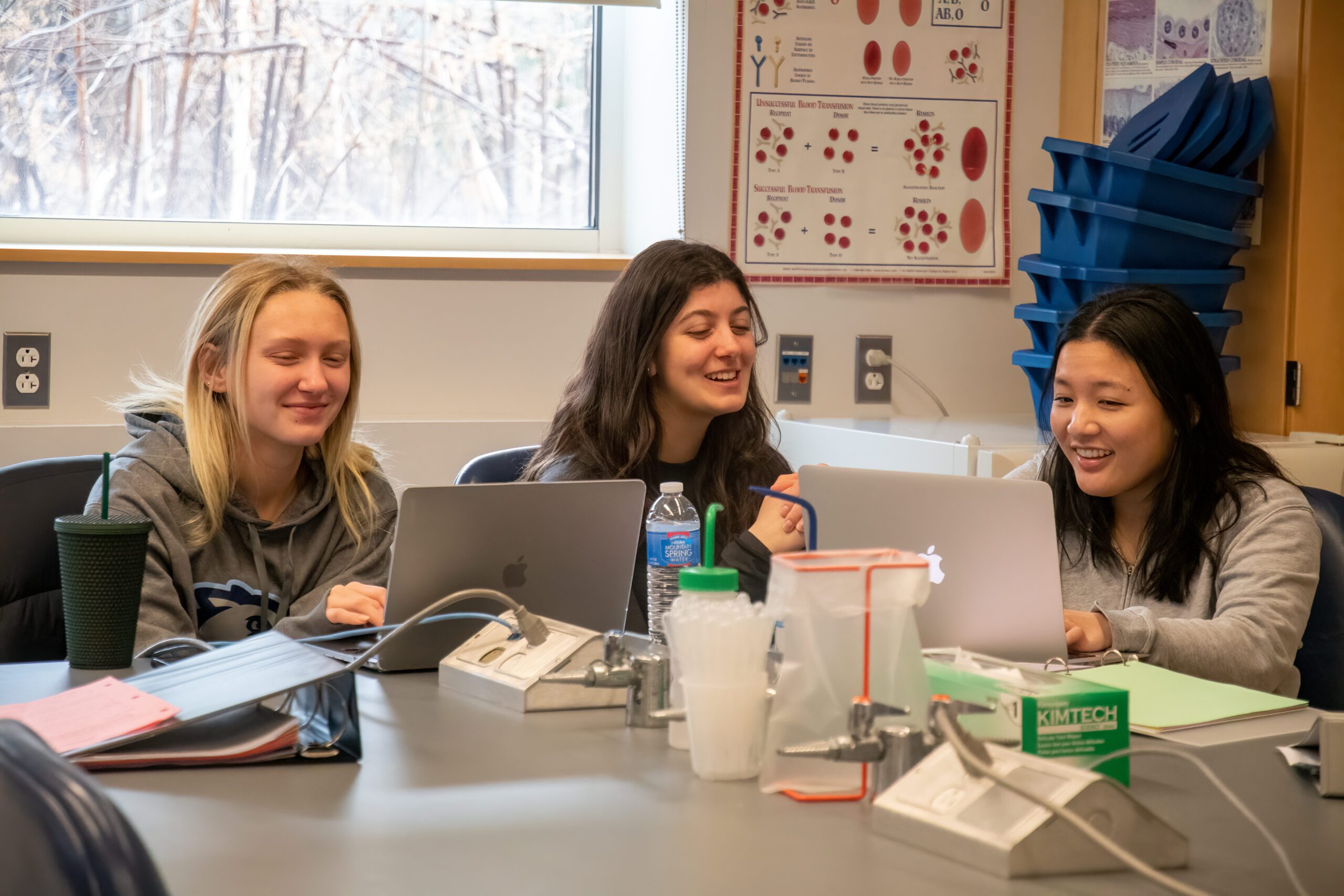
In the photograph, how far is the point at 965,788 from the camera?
810 mm

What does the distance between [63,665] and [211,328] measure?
612mm

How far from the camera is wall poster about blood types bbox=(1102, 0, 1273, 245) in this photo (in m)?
2.40

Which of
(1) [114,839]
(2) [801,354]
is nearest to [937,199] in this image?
(2) [801,354]

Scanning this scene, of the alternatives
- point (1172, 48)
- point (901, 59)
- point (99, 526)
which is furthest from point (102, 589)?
point (1172, 48)

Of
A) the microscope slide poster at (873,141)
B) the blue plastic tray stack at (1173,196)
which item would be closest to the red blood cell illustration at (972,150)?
the microscope slide poster at (873,141)

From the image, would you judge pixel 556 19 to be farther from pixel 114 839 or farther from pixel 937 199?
pixel 114 839

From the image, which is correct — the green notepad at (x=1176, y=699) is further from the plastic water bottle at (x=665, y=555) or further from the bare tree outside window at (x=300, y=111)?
the bare tree outside window at (x=300, y=111)

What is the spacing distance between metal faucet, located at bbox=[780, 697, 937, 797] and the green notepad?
29cm

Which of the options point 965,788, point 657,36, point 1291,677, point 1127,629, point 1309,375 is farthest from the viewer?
point 657,36

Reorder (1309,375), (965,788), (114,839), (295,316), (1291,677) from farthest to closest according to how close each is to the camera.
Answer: (1309,375) → (295,316) → (1291,677) → (965,788) → (114,839)

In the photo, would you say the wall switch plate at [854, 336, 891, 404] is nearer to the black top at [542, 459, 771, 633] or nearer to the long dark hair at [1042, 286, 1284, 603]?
the black top at [542, 459, 771, 633]

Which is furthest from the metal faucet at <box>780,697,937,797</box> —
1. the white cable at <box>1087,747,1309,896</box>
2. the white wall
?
the white wall

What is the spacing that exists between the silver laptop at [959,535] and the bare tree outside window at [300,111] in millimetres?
1810

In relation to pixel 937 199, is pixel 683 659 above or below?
below
